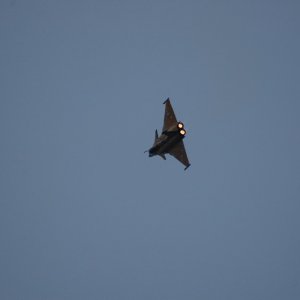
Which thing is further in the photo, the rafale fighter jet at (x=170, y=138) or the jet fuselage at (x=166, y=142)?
the jet fuselage at (x=166, y=142)

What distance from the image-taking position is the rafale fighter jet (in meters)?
43.9

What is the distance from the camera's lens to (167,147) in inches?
1825

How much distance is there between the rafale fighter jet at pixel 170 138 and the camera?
4394 cm

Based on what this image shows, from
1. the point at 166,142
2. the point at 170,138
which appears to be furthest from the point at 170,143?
the point at 170,138

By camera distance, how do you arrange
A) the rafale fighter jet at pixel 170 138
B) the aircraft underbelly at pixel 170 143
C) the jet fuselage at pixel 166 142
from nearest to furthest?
the rafale fighter jet at pixel 170 138, the jet fuselage at pixel 166 142, the aircraft underbelly at pixel 170 143

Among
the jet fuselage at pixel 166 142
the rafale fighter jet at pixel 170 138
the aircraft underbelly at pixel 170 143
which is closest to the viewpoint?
the rafale fighter jet at pixel 170 138

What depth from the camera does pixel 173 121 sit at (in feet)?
148

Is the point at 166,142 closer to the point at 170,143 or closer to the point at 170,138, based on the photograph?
the point at 170,143

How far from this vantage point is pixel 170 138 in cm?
4494

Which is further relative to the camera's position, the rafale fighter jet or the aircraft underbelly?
the aircraft underbelly

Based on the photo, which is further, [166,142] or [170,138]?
[166,142]

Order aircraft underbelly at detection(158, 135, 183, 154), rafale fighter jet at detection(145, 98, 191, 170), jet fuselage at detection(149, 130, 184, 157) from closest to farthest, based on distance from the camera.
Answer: rafale fighter jet at detection(145, 98, 191, 170) < jet fuselage at detection(149, 130, 184, 157) < aircraft underbelly at detection(158, 135, 183, 154)

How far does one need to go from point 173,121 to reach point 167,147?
3.61 meters

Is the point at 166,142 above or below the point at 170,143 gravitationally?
above
